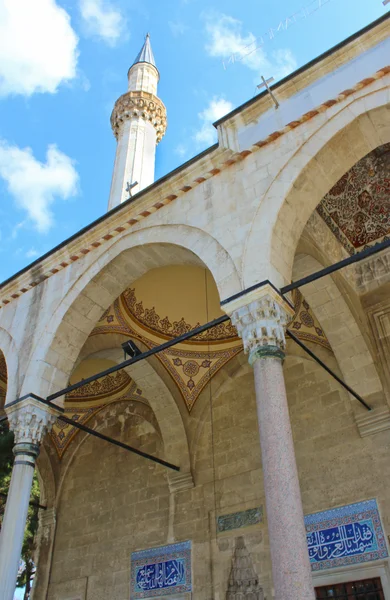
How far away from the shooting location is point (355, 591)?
219 inches

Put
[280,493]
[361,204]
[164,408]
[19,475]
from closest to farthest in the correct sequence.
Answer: [280,493] < [19,475] < [361,204] < [164,408]

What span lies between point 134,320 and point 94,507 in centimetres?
304

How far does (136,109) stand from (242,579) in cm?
1162

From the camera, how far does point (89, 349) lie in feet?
26.0

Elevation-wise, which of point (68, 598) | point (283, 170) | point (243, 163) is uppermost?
point (243, 163)

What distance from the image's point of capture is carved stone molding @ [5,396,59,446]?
18.4 ft

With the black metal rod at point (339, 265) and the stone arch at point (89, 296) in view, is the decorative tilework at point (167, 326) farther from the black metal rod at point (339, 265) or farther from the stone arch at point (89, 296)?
the black metal rod at point (339, 265)

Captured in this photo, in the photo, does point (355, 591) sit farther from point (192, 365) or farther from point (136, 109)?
point (136, 109)

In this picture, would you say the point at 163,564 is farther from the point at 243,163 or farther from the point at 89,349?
the point at 243,163

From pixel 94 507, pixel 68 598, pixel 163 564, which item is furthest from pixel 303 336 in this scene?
pixel 68 598

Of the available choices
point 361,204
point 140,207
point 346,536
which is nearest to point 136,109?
point 140,207

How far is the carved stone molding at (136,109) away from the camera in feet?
47.2

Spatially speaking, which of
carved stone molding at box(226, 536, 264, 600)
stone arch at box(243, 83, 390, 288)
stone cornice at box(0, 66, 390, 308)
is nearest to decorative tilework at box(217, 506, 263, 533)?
carved stone molding at box(226, 536, 264, 600)

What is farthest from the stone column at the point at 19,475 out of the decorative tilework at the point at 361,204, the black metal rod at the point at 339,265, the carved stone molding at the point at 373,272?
the carved stone molding at the point at 373,272
